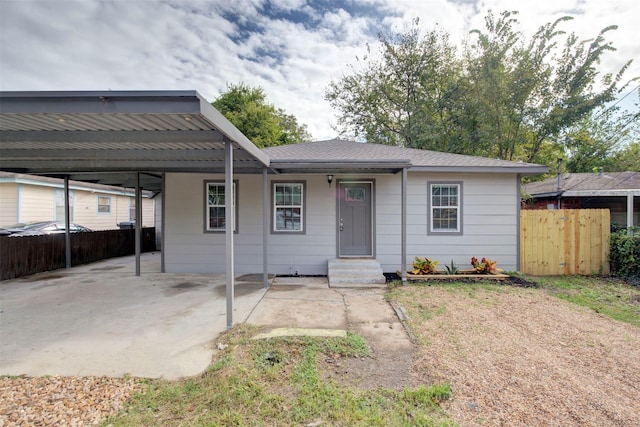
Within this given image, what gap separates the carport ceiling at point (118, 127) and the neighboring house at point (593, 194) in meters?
10.3

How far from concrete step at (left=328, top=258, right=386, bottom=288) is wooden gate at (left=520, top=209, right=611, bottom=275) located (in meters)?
3.74

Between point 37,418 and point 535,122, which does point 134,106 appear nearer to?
point 37,418

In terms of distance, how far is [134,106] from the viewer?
2.78 meters

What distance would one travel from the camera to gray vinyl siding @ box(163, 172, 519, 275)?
22.9ft

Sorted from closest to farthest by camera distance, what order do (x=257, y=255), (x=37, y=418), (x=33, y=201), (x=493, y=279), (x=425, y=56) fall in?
(x=37, y=418) < (x=493, y=279) < (x=257, y=255) < (x=33, y=201) < (x=425, y=56)

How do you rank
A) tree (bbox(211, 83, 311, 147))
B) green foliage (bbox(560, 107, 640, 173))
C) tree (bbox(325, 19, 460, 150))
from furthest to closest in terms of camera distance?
tree (bbox(211, 83, 311, 147)) → green foliage (bbox(560, 107, 640, 173)) → tree (bbox(325, 19, 460, 150))

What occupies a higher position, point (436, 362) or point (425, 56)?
point (425, 56)

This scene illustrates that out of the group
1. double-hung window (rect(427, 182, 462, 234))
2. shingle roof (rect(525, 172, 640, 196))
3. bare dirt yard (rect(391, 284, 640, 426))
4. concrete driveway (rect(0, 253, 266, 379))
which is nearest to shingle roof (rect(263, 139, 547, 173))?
double-hung window (rect(427, 182, 462, 234))

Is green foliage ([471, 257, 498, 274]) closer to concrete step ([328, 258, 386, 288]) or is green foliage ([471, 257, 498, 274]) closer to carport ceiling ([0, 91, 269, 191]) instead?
concrete step ([328, 258, 386, 288])

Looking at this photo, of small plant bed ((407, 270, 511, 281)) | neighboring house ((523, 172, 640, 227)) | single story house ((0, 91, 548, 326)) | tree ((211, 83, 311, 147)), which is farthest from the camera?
tree ((211, 83, 311, 147))

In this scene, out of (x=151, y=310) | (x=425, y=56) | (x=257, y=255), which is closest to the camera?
(x=151, y=310)

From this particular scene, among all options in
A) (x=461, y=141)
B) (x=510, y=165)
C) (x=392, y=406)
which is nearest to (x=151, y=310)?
(x=392, y=406)

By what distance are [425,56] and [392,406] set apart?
56.4 ft

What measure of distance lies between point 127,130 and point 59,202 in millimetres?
11897
